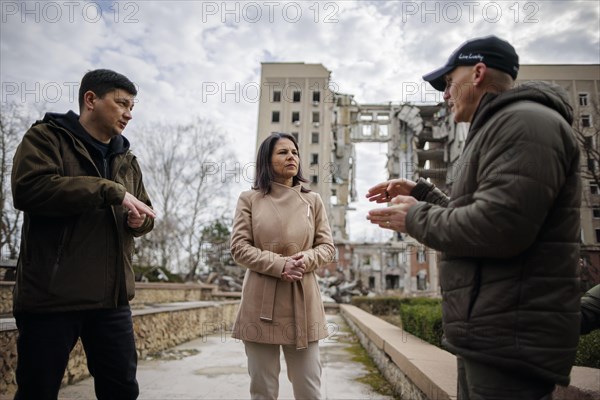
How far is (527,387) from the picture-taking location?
1.19m

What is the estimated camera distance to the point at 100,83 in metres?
1.98

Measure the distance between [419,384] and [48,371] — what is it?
2.35 meters

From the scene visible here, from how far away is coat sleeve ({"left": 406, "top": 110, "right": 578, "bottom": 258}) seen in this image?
117cm

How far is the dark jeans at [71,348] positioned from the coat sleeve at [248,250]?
647 mm

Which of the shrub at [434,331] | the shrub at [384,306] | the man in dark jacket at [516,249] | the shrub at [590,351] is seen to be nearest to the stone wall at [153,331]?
the shrub at [434,331]

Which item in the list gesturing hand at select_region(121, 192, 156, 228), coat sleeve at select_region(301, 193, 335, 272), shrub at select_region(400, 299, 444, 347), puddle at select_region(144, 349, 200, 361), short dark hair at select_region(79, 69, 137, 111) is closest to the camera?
gesturing hand at select_region(121, 192, 156, 228)

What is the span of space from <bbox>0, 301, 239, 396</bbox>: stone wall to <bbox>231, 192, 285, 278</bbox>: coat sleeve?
213 centimetres

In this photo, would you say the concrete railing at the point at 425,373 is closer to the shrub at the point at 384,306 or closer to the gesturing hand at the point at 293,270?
the gesturing hand at the point at 293,270

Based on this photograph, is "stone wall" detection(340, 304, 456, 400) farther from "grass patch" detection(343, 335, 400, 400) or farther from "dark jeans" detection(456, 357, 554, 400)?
"dark jeans" detection(456, 357, 554, 400)

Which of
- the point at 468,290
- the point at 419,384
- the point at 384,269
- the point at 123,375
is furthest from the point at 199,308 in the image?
the point at 384,269

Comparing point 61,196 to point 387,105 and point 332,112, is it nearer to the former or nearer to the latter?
point 332,112

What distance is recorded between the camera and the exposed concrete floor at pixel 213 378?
3.74 meters

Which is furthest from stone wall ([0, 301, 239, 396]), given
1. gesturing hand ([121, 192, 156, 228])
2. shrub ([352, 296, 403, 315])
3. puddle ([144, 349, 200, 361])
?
shrub ([352, 296, 403, 315])

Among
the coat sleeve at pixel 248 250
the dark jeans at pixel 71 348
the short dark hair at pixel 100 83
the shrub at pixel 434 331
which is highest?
the short dark hair at pixel 100 83
